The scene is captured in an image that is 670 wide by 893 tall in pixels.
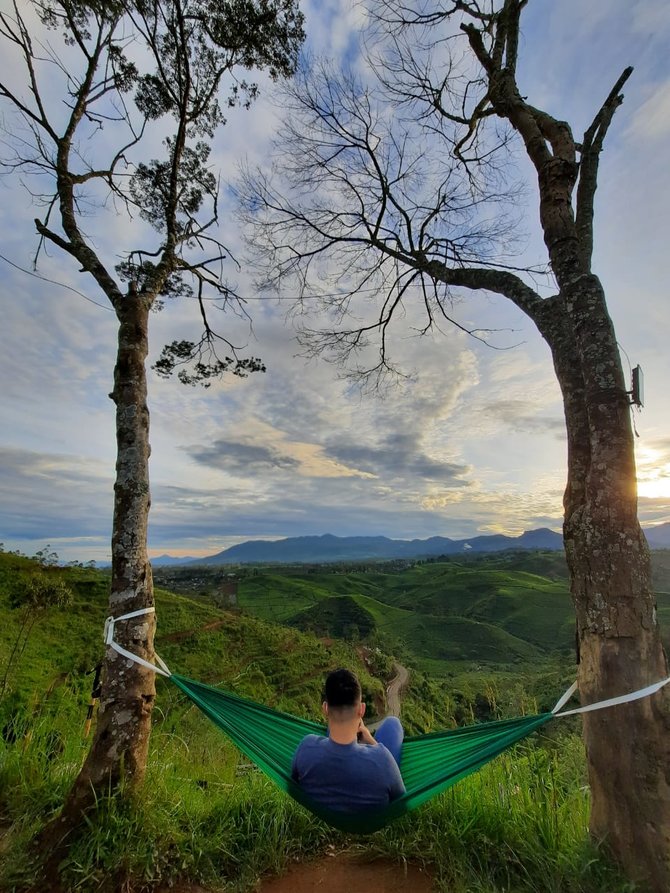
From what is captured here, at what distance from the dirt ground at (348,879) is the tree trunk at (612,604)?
2.49 feet

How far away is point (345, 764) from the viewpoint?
1.87 m

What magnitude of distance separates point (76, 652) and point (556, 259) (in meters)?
25.8

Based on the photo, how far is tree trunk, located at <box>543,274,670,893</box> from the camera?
1.51m

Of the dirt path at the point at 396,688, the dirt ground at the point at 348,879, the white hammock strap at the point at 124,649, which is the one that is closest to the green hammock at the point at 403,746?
the white hammock strap at the point at 124,649

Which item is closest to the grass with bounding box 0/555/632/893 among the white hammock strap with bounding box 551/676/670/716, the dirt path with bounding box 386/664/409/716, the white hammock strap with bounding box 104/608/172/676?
the white hammock strap with bounding box 104/608/172/676

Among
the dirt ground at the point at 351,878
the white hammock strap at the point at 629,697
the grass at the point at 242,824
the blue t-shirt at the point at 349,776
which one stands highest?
the white hammock strap at the point at 629,697

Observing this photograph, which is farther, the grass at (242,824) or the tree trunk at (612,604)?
the grass at (242,824)

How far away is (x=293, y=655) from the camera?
3102 centimetres

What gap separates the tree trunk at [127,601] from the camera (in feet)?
6.53

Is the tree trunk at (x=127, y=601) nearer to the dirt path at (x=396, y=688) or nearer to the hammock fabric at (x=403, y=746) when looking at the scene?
the hammock fabric at (x=403, y=746)

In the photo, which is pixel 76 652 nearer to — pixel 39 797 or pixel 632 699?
pixel 39 797

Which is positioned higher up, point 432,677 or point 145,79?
point 145,79

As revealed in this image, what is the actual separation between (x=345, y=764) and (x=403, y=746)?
0.38 m

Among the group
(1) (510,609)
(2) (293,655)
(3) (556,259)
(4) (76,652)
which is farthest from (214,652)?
(1) (510,609)
